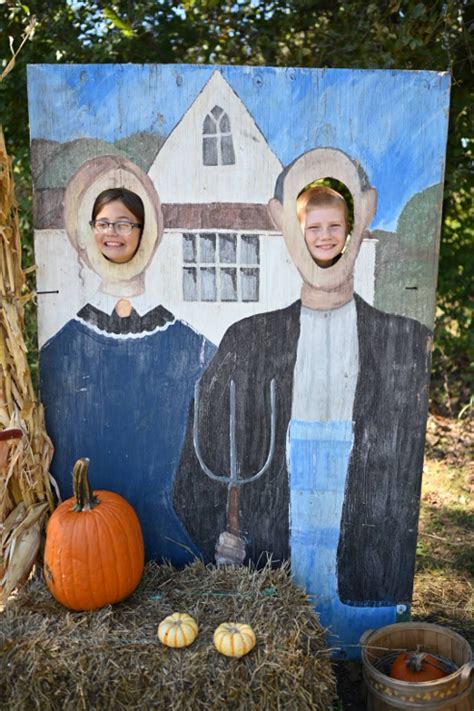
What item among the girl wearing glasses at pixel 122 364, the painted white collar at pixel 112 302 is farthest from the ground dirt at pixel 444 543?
the painted white collar at pixel 112 302

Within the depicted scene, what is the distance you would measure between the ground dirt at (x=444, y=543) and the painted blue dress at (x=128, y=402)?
3.09 feet

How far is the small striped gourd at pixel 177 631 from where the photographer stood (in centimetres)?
243

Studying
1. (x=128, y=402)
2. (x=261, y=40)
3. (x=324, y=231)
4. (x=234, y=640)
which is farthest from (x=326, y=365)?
(x=261, y=40)

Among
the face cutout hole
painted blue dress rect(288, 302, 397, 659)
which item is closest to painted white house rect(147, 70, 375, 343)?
the face cutout hole

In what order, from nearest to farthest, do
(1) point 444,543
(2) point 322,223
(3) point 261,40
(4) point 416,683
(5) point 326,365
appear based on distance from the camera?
(4) point 416,683 → (2) point 322,223 → (5) point 326,365 → (1) point 444,543 → (3) point 261,40

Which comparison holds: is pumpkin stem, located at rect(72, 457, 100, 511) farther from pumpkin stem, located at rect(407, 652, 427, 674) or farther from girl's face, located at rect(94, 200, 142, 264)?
pumpkin stem, located at rect(407, 652, 427, 674)

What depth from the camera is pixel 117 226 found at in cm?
271

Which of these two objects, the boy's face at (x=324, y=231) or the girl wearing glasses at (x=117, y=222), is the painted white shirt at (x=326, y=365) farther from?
the girl wearing glasses at (x=117, y=222)

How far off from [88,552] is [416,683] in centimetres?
131

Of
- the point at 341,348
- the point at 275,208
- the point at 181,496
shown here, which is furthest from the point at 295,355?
the point at 181,496

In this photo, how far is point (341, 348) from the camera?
2.83 meters

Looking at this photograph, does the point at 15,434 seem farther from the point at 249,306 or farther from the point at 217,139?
the point at 217,139

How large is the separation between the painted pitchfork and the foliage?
2.34m

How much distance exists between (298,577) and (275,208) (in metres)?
1.58
